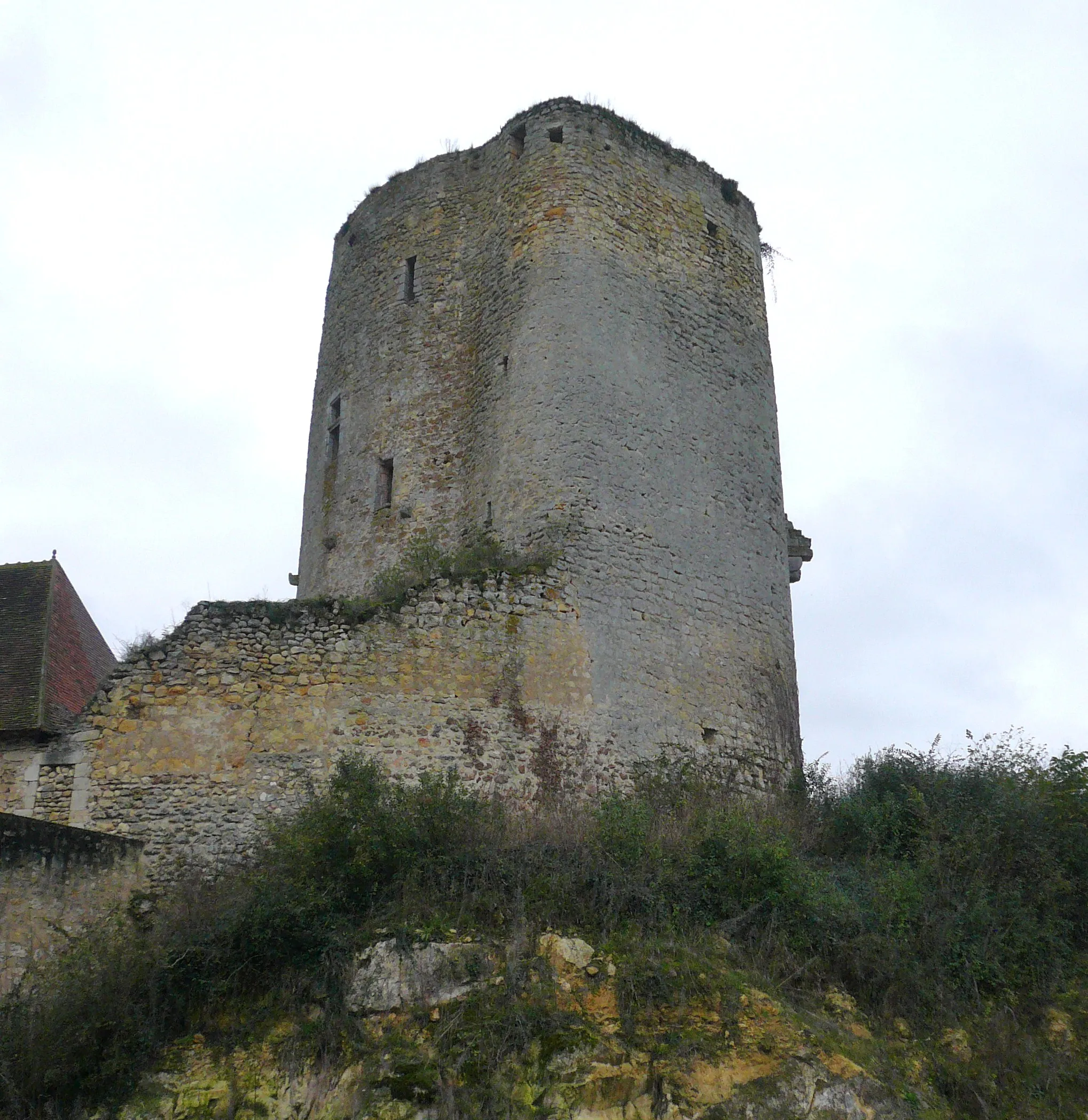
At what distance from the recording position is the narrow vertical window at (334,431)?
17188 millimetres

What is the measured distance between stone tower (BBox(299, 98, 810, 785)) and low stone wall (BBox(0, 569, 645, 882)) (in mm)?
680

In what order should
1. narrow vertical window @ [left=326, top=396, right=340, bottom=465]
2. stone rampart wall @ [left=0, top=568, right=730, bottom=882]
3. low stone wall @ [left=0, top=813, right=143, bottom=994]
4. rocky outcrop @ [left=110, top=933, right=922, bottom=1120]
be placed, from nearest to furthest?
rocky outcrop @ [left=110, top=933, right=922, bottom=1120], low stone wall @ [left=0, top=813, right=143, bottom=994], stone rampart wall @ [left=0, top=568, right=730, bottom=882], narrow vertical window @ [left=326, top=396, right=340, bottom=465]

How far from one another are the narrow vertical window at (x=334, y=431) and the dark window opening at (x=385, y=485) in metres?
0.94

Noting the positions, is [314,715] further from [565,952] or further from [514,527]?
[565,952]

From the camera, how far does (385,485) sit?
1644cm

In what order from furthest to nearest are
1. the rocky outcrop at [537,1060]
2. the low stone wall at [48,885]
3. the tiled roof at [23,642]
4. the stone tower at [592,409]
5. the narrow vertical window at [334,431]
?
the narrow vertical window at [334,431] → the stone tower at [592,409] → the tiled roof at [23,642] → the low stone wall at [48,885] → the rocky outcrop at [537,1060]

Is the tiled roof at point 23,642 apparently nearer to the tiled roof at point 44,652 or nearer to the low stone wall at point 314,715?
the tiled roof at point 44,652

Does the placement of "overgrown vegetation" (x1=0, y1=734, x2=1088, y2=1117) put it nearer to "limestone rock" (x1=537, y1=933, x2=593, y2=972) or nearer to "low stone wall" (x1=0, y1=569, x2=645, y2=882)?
"limestone rock" (x1=537, y1=933, x2=593, y2=972)

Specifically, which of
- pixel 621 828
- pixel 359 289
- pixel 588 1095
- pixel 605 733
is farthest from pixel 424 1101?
pixel 359 289

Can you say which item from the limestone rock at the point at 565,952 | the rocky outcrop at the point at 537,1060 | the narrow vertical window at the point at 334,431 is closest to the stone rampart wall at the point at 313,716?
the rocky outcrop at the point at 537,1060

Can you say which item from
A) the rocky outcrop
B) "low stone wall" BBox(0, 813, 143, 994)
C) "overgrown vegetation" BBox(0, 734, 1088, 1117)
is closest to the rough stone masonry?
"low stone wall" BBox(0, 813, 143, 994)

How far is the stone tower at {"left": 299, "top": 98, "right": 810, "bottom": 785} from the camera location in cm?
1430

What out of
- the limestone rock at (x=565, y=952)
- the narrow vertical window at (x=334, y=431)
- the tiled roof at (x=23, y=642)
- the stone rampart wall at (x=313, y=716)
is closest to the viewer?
the limestone rock at (x=565, y=952)

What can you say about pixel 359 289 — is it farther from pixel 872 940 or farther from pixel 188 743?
pixel 872 940
